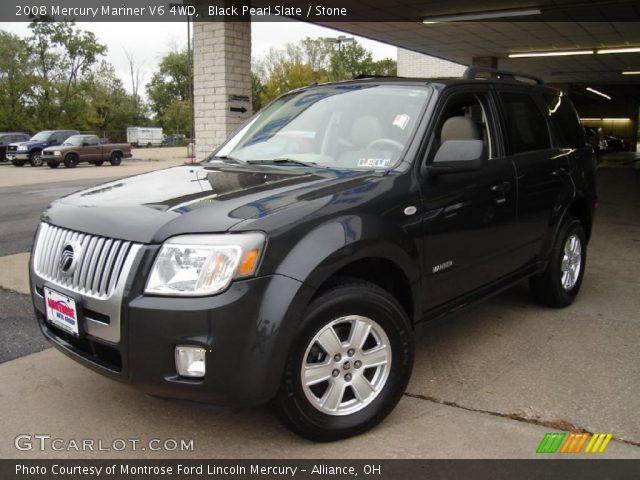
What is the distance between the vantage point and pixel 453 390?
11.9 feet

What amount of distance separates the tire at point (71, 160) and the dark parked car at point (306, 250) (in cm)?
2627

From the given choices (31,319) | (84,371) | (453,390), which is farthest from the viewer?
(31,319)

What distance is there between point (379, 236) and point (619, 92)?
42209 mm

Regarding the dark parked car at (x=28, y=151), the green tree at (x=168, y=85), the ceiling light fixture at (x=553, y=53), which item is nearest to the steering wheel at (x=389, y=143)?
the ceiling light fixture at (x=553, y=53)

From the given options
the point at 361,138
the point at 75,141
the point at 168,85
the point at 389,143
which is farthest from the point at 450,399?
the point at 168,85

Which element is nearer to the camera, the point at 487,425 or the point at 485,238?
the point at 487,425

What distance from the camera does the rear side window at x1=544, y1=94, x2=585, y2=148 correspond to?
512 cm

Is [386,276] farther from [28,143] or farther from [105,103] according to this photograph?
[105,103]

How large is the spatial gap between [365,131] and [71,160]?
1082 inches

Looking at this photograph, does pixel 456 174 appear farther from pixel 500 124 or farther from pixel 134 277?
pixel 134 277

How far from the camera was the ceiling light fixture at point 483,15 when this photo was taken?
38.1ft

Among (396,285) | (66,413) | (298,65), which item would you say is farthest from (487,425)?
(298,65)

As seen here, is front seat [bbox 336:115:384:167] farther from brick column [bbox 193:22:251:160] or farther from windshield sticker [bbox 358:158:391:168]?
brick column [bbox 193:22:251:160]

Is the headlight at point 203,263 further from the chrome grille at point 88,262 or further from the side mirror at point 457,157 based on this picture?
the side mirror at point 457,157
